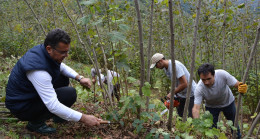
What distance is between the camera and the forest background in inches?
91.0

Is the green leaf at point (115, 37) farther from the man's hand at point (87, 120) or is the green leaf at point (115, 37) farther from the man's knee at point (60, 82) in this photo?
the man's knee at point (60, 82)

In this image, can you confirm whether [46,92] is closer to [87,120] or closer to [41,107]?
[41,107]

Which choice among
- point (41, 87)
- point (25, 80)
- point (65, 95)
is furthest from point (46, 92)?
point (65, 95)

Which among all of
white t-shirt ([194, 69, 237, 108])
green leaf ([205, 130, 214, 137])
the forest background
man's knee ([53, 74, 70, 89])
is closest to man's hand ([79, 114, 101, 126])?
the forest background

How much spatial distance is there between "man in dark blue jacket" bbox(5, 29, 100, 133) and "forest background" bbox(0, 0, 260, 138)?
30 centimetres

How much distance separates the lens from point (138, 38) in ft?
29.0

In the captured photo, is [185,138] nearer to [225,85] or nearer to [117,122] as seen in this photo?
[117,122]

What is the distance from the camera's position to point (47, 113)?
2.54 metres

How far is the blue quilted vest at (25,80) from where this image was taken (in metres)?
2.16

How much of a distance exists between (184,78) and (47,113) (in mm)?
2498

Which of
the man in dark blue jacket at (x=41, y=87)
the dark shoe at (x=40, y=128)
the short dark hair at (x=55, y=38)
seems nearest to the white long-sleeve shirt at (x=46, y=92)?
the man in dark blue jacket at (x=41, y=87)

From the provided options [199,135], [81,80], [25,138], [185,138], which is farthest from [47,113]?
[199,135]

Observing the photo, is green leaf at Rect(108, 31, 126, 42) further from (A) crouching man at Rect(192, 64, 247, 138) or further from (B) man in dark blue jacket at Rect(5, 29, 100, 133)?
(A) crouching man at Rect(192, 64, 247, 138)

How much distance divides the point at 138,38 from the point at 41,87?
7049 millimetres
